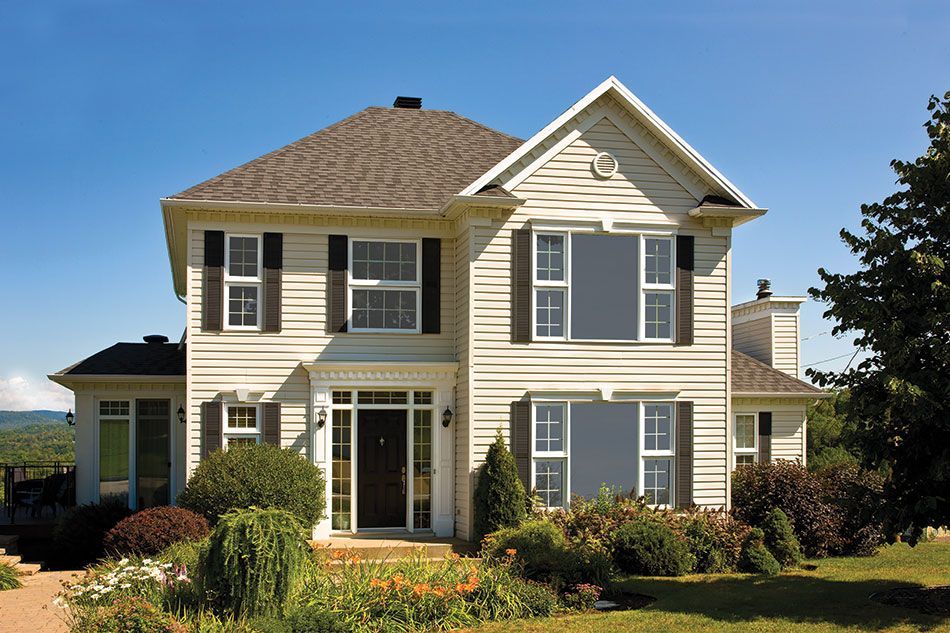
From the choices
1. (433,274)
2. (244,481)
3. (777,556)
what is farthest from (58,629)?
(777,556)

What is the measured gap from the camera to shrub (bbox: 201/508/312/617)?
32.1 ft

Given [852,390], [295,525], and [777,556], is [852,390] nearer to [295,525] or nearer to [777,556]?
[777,556]

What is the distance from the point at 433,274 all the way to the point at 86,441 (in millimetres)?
7450

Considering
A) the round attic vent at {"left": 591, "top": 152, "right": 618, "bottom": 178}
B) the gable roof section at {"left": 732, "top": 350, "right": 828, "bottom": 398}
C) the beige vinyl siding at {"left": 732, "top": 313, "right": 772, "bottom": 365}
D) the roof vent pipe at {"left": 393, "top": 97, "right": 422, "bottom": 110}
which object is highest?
the roof vent pipe at {"left": 393, "top": 97, "right": 422, "bottom": 110}

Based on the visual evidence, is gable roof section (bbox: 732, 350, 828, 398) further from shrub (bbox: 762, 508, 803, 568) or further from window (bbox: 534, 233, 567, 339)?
window (bbox: 534, 233, 567, 339)

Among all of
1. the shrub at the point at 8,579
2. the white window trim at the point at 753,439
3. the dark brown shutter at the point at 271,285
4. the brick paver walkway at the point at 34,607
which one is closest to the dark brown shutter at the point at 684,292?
the white window trim at the point at 753,439

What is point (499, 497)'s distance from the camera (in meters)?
15.2

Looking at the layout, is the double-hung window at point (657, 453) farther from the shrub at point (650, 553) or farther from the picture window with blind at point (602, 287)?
the shrub at point (650, 553)

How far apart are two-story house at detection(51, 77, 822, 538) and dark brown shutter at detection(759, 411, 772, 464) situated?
148 inches

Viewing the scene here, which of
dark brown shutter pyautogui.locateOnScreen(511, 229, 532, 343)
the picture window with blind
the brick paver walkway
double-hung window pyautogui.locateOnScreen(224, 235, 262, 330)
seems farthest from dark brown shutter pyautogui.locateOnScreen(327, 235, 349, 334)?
the brick paver walkway

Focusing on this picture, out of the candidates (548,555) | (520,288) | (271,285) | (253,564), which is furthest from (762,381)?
(253,564)

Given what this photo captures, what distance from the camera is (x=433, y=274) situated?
17.1m

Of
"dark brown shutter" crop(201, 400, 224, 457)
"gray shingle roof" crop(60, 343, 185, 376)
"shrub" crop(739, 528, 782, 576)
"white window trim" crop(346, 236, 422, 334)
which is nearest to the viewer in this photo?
"shrub" crop(739, 528, 782, 576)

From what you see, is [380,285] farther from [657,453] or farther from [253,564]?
[253,564]
